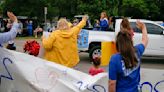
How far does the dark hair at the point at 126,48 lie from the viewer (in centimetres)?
508

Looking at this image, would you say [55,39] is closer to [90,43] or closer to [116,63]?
[116,63]

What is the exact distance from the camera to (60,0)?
2559 inches

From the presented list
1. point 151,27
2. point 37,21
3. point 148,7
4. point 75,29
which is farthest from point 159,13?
point 75,29

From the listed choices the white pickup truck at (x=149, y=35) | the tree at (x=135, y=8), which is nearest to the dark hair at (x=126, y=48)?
the white pickup truck at (x=149, y=35)

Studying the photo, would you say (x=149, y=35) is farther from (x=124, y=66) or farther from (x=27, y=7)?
(x=27, y=7)

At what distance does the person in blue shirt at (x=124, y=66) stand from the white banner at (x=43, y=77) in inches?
56.0

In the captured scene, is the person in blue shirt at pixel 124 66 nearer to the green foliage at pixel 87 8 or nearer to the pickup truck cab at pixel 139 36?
the pickup truck cab at pixel 139 36

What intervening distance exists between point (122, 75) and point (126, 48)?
32 centimetres

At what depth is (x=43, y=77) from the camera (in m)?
7.01

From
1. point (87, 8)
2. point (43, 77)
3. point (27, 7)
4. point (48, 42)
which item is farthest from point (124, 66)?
point (27, 7)

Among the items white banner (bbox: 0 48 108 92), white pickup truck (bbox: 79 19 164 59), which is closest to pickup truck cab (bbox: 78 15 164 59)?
white pickup truck (bbox: 79 19 164 59)

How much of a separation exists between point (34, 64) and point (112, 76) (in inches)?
86.8

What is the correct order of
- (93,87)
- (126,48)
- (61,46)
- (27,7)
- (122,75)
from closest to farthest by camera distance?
(126,48)
(122,75)
(93,87)
(61,46)
(27,7)

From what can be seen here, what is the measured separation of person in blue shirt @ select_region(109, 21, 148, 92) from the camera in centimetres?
510
